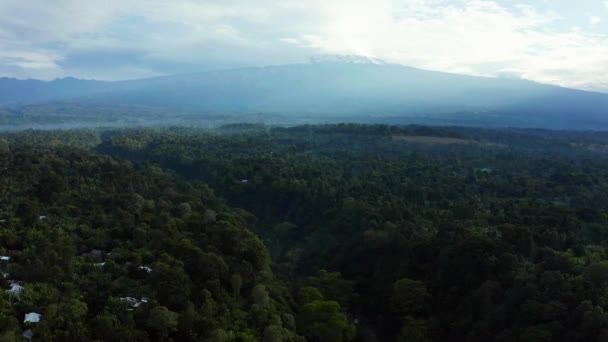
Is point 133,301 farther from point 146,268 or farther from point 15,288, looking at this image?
point 15,288

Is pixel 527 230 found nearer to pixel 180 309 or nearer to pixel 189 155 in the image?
pixel 180 309

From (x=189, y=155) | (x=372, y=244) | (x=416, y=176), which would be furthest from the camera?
(x=189, y=155)

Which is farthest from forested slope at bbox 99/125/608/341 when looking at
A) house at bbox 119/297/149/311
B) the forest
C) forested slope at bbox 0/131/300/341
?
house at bbox 119/297/149/311

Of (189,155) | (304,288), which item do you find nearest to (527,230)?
(304,288)

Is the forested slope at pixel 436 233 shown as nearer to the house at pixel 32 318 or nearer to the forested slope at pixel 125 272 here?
the forested slope at pixel 125 272

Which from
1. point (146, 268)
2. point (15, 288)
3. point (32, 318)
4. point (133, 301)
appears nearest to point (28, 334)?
point (32, 318)

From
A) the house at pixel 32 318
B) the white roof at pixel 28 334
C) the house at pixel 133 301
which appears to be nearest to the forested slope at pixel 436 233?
the house at pixel 133 301

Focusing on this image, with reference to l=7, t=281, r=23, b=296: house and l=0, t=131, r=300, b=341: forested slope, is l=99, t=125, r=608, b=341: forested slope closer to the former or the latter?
l=0, t=131, r=300, b=341: forested slope
